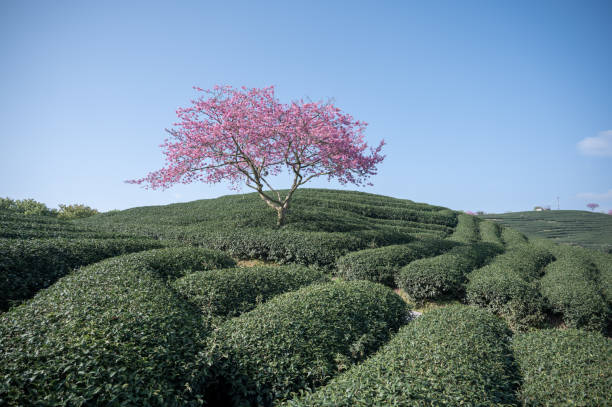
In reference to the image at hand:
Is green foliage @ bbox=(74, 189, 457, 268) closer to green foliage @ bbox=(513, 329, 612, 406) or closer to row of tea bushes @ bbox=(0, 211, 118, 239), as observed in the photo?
row of tea bushes @ bbox=(0, 211, 118, 239)

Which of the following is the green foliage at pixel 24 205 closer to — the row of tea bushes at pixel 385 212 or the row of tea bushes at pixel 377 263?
the row of tea bushes at pixel 385 212

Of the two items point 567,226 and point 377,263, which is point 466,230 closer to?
point 377,263

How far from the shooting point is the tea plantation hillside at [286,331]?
4.36 meters

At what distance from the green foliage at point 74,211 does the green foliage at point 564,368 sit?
2770 centimetres

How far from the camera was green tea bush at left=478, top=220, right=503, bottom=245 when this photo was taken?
21300 mm

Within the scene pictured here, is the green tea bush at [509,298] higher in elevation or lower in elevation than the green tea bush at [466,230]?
lower

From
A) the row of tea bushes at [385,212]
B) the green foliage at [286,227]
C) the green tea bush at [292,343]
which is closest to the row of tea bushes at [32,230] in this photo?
the green foliage at [286,227]

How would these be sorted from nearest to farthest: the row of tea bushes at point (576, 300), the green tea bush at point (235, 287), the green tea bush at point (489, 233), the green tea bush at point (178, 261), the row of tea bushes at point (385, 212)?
1. the green tea bush at point (235, 287)
2. the row of tea bushes at point (576, 300)
3. the green tea bush at point (178, 261)
4. the green tea bush at point (489, 233)
5. the row of tea bushes at point (385, 212)

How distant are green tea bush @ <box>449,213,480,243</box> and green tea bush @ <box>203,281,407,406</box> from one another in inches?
547

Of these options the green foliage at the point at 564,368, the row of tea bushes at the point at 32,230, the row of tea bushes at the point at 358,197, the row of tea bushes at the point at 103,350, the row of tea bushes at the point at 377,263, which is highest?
the row of tea bushes at the point at 358,197

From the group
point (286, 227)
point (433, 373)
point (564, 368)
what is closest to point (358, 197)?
point (286, 227)

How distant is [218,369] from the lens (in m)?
5.13

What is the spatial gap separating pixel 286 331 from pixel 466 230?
820 inches

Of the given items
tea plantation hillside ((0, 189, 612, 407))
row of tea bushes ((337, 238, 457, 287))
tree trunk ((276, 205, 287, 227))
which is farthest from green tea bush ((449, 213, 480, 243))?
tree trunk ((276, 205, 287, 227))
